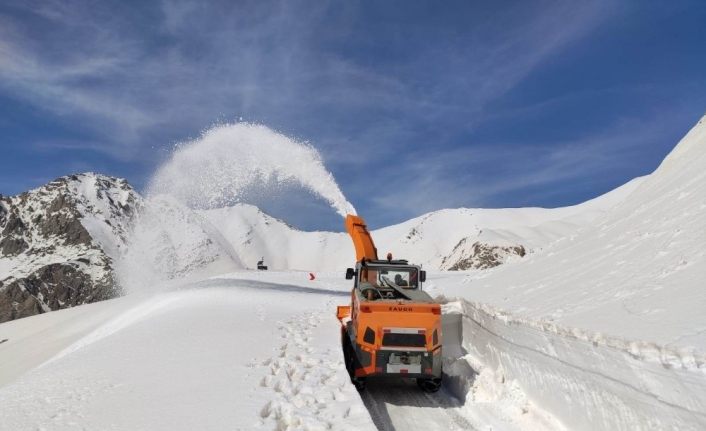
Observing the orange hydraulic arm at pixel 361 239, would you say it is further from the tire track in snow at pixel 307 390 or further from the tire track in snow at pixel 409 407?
the tire track in snow at pixel 409 407

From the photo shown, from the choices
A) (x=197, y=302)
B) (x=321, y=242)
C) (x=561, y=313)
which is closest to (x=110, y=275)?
(x=321, y=242)

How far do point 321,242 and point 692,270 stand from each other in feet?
597

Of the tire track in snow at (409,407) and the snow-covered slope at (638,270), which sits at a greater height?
the snow-covered slope at (638,270)

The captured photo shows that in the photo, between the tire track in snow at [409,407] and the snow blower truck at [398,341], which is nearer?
the tire track in snow at [409,407]

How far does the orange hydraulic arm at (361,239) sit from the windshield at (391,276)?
2162 millimetres

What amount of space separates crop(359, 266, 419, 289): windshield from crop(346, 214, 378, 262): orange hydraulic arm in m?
2.16

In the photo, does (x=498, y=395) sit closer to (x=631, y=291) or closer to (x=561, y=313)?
(x=561, y=313)

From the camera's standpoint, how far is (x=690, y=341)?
14.9 feet

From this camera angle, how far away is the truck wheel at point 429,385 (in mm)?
8750

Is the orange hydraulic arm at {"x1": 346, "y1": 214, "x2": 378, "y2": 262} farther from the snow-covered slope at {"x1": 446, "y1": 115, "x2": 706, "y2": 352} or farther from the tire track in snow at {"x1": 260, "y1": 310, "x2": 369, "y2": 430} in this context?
the tire track in snow at {"x1": 260, "y1": 310, "x2": 369, "y2": 430}

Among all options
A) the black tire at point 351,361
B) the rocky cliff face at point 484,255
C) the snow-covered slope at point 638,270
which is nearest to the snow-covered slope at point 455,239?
the rocky cliff face at point 484,255

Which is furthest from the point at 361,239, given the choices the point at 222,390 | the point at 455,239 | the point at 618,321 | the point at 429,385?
the point at 455,239

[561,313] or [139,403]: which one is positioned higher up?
[561,313]

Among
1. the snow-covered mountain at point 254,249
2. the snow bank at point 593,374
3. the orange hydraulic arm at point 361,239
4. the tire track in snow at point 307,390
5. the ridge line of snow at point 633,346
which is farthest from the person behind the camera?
the snow-covered mountain at point 254,249
